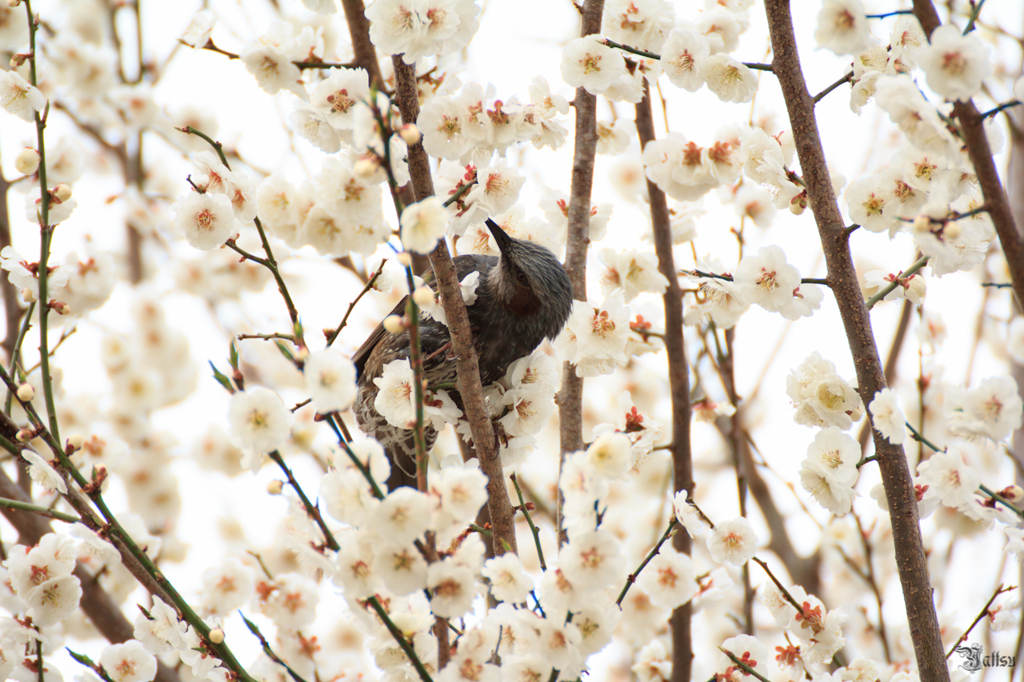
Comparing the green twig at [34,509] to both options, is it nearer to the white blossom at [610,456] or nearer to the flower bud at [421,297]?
the flower bud at [421,297]

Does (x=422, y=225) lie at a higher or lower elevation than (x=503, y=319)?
lower

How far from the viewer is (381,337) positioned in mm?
3369


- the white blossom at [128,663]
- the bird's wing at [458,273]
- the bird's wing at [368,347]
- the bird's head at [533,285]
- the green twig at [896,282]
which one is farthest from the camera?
the bird's wing at [368,347]

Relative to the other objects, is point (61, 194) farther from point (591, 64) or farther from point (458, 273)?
point (458, 273)

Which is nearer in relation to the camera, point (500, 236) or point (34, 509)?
point (34, 509)

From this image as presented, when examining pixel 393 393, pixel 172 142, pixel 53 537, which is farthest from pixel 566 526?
pixel 172 142

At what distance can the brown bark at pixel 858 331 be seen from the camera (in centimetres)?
159

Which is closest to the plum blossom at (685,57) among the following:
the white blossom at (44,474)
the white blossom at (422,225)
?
the white blossom at (422,225)

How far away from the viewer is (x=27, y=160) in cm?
181

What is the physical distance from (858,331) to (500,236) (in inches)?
44.9

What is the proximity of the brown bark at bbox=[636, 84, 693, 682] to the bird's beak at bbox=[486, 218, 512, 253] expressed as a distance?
49 cm

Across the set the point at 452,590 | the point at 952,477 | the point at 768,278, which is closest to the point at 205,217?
the point at 452,590

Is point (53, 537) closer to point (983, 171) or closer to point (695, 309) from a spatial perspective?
point (695, 309)

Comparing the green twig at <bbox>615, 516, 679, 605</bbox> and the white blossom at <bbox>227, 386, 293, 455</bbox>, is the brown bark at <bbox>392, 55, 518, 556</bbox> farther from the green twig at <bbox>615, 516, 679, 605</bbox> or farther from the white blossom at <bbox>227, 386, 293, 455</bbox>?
the white blossom at <bbox>227, 386, 293, 455</bbox>
